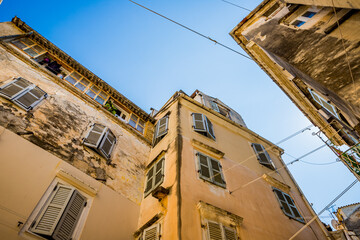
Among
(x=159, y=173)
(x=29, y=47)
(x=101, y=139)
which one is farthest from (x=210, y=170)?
(x=29, y=47)

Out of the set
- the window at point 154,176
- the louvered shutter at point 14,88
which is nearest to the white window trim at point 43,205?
the window at point 154,176

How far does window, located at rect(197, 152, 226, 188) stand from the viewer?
757cm

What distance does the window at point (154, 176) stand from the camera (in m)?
7.63

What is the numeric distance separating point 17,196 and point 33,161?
41.7 inches

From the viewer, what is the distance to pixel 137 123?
11.5 meters

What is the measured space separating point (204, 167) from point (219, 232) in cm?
240

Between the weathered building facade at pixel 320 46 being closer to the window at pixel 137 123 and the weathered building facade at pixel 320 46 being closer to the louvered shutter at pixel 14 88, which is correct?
the window at pixel 137 123

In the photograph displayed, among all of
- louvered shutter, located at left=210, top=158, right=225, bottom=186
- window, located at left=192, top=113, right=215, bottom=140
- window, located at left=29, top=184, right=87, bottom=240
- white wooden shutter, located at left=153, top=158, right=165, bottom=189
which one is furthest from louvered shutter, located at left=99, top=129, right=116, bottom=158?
louvered shutter, located at left=210, top=158, right=225, bottom=186

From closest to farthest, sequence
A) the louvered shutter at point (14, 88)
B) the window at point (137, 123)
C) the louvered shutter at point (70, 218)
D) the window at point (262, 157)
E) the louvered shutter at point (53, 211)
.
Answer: the louvered shutter at point (53, 211)
the louvered shutter at point (70, 218)
the louvered shutter at point (14, 88)
the window at point (262, 157)
the window at point (137, 123)

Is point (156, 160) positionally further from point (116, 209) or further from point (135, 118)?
point (135, 118)

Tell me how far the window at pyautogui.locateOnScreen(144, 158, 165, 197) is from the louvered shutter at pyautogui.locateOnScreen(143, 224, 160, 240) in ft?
5.00

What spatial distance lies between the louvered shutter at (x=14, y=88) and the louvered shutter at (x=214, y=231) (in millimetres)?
7176

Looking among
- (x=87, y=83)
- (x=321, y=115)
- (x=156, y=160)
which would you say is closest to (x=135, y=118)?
(x=87, y=83)

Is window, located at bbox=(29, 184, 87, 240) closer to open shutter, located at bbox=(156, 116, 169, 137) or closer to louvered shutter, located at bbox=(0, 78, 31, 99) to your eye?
louvered shutter, located at bbox=(0, 78, 31, 99)
